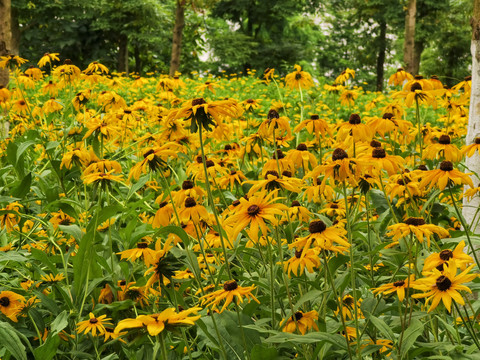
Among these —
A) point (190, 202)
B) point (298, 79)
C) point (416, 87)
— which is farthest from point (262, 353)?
point (298, 79)

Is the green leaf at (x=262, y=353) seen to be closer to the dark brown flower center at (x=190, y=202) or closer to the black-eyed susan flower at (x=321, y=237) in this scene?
the black-eyed susan flower at (x=321, y=237)

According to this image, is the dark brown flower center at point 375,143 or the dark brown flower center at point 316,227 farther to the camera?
the dark brown flower center at point 375,143

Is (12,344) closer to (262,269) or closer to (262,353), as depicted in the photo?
(262,353)

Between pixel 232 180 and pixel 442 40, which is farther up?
pixel 442 40

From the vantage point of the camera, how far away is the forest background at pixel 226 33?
15.5 m

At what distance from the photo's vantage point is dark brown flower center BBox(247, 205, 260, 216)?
1455 mm

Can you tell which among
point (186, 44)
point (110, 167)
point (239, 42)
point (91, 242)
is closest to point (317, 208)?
point (110, 167)

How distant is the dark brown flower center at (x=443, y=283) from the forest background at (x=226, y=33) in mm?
13422

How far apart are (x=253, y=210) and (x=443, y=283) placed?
52 cm

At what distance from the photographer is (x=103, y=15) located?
53.5 feet

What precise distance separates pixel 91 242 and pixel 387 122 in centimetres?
119

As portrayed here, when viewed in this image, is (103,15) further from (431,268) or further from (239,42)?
(431,268)

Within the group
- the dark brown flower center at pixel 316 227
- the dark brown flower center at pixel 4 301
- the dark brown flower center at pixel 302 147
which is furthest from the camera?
the dark brown flower center at pixel 302 147

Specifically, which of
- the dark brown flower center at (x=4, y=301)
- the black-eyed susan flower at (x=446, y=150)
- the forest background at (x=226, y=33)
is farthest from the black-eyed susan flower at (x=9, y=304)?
the forest background at (x=226, y=33)
